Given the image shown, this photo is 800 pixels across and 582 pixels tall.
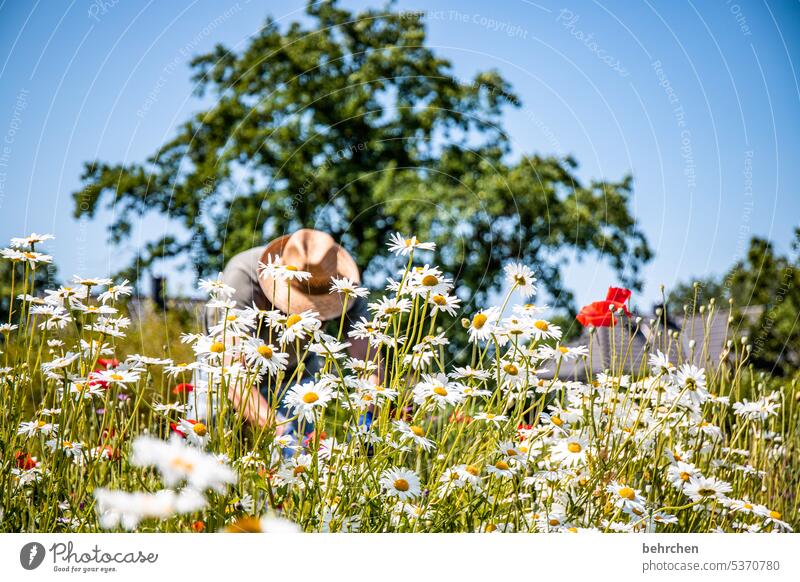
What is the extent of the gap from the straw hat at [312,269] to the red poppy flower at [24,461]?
0.85m

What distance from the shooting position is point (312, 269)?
7.20 feet

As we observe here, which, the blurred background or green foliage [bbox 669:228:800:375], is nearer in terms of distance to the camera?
the blurred background

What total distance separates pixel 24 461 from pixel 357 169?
389 centimetres

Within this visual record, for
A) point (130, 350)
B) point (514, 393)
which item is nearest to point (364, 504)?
point (514, 393)

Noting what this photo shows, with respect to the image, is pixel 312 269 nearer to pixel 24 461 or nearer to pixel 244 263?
pixel 244 263

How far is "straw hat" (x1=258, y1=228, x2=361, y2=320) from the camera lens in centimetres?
219

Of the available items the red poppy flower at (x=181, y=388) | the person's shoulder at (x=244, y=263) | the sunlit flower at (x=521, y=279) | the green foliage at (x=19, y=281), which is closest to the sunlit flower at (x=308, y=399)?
the sunlit flower at (x=521, y=279)

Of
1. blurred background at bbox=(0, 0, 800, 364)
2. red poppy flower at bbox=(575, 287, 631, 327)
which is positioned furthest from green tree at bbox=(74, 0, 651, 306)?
red poppy flower at bbox=(575, 287, 631, 327)

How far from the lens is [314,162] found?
176 inches

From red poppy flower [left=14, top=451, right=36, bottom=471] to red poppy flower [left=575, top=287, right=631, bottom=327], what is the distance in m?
1.24

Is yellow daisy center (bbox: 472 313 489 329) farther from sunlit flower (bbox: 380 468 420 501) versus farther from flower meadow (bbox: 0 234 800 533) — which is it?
sunlit flower (bbox: 380 468 420 501)

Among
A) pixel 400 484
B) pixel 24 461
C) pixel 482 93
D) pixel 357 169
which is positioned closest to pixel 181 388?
pixel 24 461

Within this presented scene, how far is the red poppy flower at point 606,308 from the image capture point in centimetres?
165
